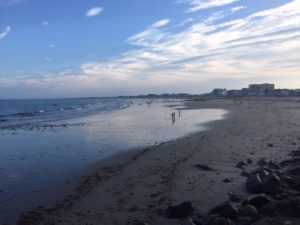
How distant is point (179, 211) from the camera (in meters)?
8.94

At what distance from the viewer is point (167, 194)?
10.9 metres

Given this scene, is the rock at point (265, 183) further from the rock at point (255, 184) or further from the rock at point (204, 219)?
the rock at point (204, 219)

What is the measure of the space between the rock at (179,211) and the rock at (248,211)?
4.01 ft

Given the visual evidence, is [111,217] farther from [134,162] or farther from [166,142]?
[166,142]

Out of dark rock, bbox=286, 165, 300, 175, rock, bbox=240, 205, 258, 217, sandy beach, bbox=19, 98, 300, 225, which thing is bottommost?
sandy beach, bbox=19, 98, 300, 225

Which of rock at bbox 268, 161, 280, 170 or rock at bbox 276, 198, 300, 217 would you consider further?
rock at bbox 268, 161, 280, 170

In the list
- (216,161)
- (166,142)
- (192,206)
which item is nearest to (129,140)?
(166,142)

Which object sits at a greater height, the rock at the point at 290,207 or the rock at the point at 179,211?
the rock at the point at 290,207

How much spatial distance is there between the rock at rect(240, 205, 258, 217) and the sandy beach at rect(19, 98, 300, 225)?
3.74 ft

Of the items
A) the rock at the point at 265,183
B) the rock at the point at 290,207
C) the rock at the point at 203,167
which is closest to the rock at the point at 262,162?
the rock at the point at 203,167

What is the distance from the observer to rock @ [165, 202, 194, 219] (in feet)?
29.2

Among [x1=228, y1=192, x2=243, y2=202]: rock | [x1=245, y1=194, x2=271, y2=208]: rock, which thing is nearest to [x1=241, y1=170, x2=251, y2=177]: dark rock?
[x1=228, y1=192, x2=243, y2=202]: rock

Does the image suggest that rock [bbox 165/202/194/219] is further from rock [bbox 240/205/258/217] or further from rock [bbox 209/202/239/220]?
rock [bbox 240/205/258/217]

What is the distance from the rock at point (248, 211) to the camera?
823 cm
